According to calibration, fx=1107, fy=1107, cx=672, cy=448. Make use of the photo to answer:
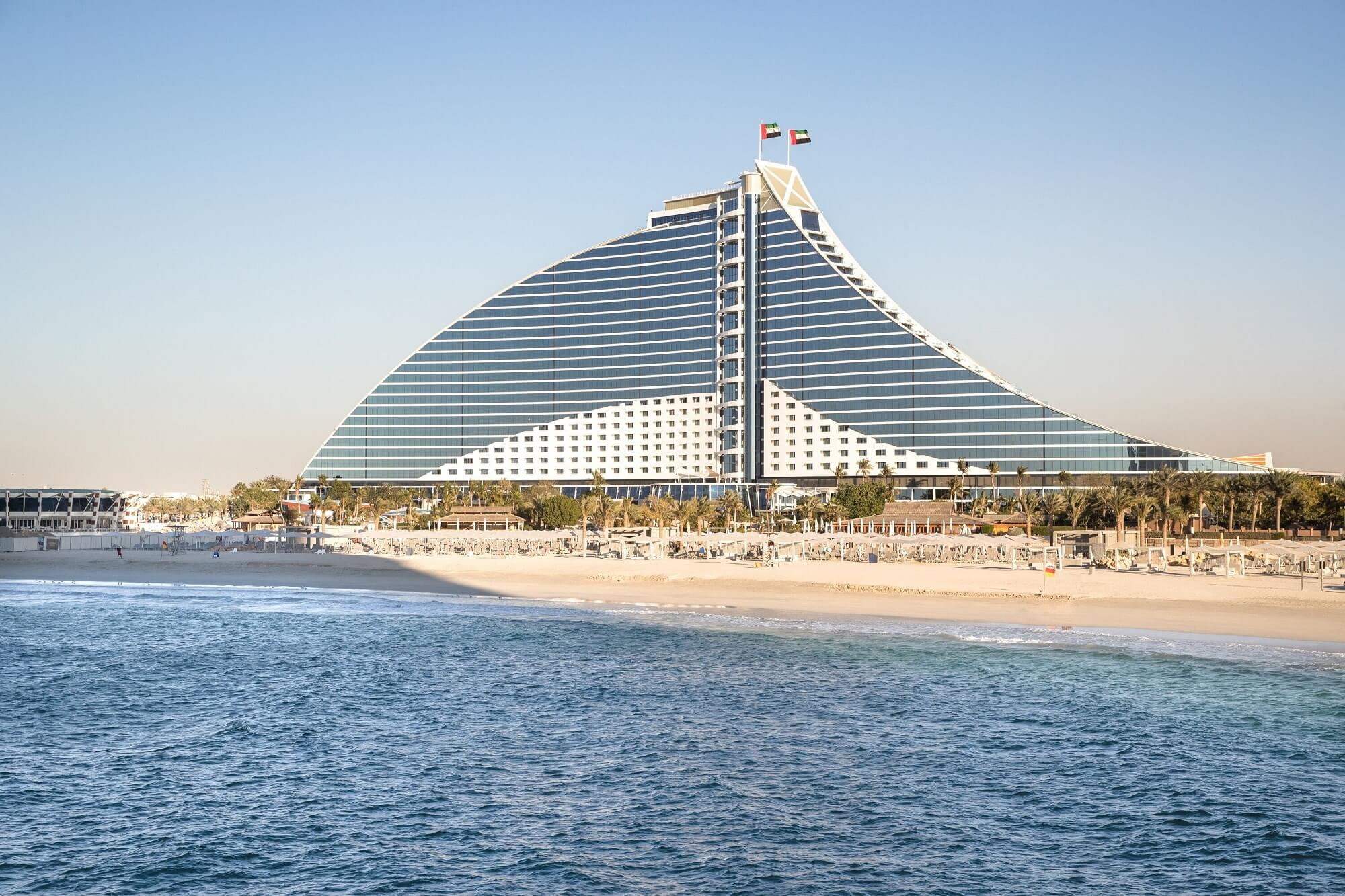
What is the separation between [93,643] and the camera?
4116 centimetres

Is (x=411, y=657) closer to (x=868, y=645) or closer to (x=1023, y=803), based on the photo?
(x=868, y=645)

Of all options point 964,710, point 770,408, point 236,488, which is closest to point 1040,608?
point 964,710

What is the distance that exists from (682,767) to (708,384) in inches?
4873

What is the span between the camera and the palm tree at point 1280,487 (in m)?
85.2

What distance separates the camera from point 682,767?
2283 cm

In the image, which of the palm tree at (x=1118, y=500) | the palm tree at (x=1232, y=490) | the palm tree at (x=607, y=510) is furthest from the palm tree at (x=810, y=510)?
the palm tree at (x=1232, y=490)

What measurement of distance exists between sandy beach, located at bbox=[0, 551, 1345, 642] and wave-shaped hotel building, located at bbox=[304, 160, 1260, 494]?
65931mm

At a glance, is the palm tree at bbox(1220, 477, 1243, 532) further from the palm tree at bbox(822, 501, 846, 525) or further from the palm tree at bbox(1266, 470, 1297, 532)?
the palm tree at bbox(822, 501, 846, 525)

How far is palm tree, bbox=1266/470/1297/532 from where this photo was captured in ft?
279

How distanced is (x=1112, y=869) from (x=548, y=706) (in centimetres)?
1524

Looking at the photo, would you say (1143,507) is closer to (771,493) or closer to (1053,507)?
(1053,507)

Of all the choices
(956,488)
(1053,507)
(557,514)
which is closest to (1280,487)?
(1053,507)

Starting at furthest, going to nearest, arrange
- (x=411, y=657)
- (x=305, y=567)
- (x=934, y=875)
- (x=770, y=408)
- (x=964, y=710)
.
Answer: (x=770, y=408) < (x=305, y=567) < (x=411, y=657) < (x=964, y=710) < (x=934, y=875)

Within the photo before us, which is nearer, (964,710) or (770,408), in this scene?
(964,710)
